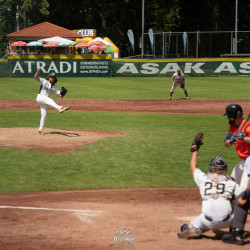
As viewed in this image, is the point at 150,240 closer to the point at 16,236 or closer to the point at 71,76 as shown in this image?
the point at 16,236

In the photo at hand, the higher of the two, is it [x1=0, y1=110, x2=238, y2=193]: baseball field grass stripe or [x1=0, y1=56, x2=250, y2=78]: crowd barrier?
[x1=0, y1=56, x2=250, y2=78]: crowd barrier

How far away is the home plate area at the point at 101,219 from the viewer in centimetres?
735

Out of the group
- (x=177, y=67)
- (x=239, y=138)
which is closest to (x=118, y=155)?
(x=239, y=138)

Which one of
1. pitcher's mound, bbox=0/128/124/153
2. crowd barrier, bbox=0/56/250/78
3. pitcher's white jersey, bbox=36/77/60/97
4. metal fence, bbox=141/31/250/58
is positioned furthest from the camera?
metal fence, bbox=141/31/250/58

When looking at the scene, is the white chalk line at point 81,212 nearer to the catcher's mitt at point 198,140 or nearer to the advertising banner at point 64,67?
the catcher's mitt at point 198,140

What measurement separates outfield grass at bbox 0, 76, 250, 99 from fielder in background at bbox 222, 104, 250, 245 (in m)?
23.8

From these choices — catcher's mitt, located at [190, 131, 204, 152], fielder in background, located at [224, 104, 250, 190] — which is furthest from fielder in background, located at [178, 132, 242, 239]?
fielder in background, located at [224, 104, 250, 190]

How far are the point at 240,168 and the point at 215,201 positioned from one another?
5.45ft

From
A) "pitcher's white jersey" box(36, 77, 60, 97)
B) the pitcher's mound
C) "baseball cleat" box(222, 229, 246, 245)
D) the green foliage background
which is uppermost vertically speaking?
the green foliage background

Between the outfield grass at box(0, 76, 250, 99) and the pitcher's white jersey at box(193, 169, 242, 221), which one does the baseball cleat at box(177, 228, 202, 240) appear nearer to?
the pitcher's white jersey at box(193, 169, 242, 221)

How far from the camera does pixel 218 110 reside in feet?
84.4

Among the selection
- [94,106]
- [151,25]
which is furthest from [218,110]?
[151,25]

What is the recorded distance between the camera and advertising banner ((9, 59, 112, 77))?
45312 millimetres

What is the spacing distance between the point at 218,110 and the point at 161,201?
54.3 feet
